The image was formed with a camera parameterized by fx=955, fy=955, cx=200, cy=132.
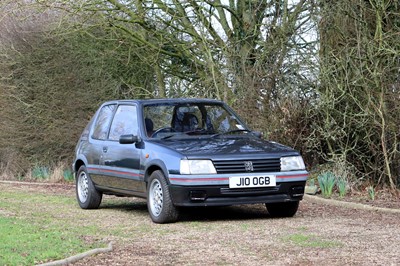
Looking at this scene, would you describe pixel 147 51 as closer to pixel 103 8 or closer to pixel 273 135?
pixel 103 8

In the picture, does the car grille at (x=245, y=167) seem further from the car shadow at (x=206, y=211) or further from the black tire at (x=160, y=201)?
the car shadow at (x=206, y=211)

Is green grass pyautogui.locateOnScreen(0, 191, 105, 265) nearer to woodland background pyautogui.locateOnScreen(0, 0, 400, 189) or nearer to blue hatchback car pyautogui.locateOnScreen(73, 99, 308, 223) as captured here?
blue hatchback car pyautogui.locateOnScreen(73, 99, 308, 223)

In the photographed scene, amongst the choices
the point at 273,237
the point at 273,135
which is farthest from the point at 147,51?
the point at 273,237

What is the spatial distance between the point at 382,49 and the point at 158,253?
6.84 m

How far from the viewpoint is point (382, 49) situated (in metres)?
15.0

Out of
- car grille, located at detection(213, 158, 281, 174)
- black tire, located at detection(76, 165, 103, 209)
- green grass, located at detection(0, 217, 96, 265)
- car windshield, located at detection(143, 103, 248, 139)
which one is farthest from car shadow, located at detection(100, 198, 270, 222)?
green grass, located at detection(0, 217, 96, 265)

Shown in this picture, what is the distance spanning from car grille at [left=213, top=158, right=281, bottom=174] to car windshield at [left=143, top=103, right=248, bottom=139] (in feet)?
4.37

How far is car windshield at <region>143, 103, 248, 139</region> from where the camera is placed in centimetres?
1344

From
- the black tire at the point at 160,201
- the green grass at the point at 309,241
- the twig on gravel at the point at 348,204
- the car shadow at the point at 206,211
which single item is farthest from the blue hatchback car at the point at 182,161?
the green grass at the point at 309,241

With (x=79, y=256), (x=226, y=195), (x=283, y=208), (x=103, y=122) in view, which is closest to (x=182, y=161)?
(x=226, y=195)

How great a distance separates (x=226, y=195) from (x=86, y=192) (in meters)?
3.45

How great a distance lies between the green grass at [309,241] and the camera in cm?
980

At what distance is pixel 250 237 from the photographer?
34.8 feet

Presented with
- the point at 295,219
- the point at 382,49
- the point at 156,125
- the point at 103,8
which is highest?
the point at 103,8
